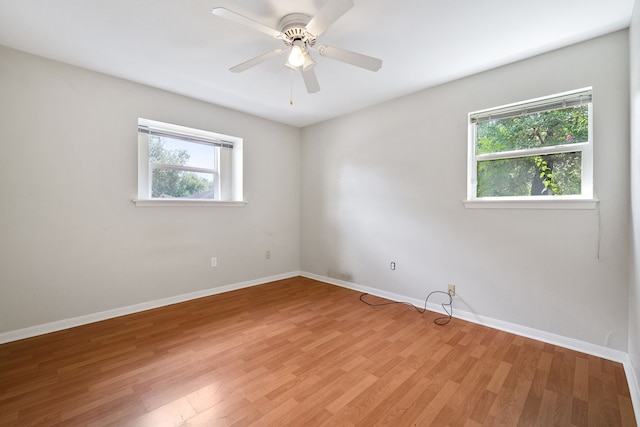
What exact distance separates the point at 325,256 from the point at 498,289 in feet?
7.32

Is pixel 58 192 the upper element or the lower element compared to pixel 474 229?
upper

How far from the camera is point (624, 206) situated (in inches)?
76.7

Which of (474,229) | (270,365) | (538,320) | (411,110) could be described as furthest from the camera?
(411,110)

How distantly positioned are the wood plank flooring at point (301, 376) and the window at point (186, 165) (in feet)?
4.63

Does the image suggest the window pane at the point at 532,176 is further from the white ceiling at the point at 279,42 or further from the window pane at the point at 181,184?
the window pane at the point at 181,184

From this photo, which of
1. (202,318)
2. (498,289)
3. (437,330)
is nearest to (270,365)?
(202,318)

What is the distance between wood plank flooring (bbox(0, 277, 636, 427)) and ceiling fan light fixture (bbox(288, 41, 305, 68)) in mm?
2107

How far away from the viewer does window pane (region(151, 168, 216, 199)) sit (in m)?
3.11

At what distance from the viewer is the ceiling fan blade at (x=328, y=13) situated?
140cm

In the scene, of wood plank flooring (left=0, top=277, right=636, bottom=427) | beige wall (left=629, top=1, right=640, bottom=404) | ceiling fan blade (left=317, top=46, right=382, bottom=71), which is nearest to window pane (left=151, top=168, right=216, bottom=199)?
wood plank flooring (left=0, top=277, right=636, bottom=427)

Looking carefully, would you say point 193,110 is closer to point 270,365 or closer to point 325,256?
point 325,256

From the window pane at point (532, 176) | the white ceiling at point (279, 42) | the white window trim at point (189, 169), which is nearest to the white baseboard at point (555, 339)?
the window pane at point (532, 176)

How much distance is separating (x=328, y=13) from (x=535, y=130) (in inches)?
82.2

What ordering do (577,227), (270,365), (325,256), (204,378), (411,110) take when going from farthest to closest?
(325,256) → (411,110) → (577,227) → (270,365) → (204,378)
